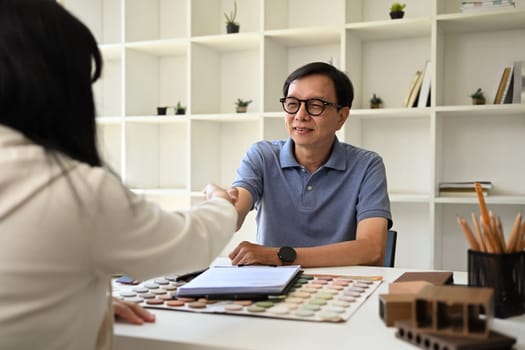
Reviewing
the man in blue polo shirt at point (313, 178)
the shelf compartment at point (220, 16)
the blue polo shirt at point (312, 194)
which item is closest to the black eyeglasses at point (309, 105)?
the man in blue polo shirt at point (313, 178)

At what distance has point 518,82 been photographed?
9.53 feet

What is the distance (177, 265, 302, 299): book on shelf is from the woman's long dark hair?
494 millimetres

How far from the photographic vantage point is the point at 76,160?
3.00 feet

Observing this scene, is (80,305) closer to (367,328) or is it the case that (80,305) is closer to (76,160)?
(76,160)

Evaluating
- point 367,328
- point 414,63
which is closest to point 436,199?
point 414,63

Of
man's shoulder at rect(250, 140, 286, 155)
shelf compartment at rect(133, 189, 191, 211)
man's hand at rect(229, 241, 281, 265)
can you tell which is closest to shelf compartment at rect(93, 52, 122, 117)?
shelf compartment at rect(133, 189, 191, 211)

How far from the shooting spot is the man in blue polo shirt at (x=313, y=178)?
217 centimetres

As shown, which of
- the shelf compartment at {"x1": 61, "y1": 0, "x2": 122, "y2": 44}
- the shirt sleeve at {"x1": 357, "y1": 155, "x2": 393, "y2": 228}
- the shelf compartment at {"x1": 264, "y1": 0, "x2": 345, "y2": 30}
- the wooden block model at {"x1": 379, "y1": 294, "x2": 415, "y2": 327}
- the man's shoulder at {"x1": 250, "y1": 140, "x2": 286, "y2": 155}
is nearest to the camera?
the wooden block model at {"x1": 379, "y1": 294, "x2": 415, "y2": 327}

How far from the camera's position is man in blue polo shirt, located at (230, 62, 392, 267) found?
2.17 meters

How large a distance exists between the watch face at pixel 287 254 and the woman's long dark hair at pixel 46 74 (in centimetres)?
89

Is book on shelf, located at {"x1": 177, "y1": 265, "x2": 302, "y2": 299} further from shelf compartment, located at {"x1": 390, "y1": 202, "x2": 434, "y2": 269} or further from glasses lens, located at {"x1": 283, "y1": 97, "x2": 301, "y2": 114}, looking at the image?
shelf compartment, located at {"x1": 390, "y1": 202, "x2": 434, "y2": 269}

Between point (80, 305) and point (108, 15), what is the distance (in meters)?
3.43

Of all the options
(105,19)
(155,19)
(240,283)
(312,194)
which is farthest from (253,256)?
(105,19)

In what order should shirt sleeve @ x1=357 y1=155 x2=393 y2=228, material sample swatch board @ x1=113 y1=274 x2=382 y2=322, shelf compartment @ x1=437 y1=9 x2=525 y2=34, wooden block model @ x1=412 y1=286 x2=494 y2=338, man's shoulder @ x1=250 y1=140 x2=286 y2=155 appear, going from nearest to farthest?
1. wooden block model @ x1=412 y1=286 x2=494 y2=338
2. material sample swatch board @ x1=113 y1=274 x2=382 y2=322
3. shirt sleeve @ x1=357 y1=155 x2=393 y2=228
4. man's shoulder @ x1=250 y1=140 x2=286 y2=155
5. shelf compartment @ x1=437 y1=9 x2=525 y2=34
